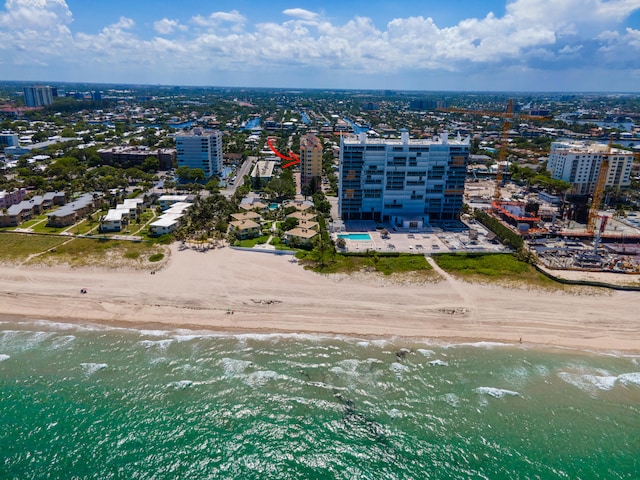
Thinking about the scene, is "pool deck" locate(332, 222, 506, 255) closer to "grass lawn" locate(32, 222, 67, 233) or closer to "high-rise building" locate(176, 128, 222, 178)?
"grass lawn" locate(32, 222, 67, 233)

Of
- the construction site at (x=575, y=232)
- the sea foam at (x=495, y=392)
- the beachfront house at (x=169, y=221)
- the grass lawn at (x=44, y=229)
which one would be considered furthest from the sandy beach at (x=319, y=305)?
the grass lawn at (x=44, y=229)

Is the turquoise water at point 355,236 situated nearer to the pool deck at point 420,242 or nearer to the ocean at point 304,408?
the pool deck at point 420,242

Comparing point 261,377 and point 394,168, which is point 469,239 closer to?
point 394,168

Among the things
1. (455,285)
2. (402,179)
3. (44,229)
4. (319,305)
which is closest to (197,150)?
(44,229)

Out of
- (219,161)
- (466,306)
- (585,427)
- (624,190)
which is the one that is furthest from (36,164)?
(624,190)

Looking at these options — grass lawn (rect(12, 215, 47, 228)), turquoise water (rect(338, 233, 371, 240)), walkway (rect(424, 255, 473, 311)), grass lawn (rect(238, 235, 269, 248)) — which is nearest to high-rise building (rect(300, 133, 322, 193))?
turquoise water (rect(338, 233, 371, 240))
